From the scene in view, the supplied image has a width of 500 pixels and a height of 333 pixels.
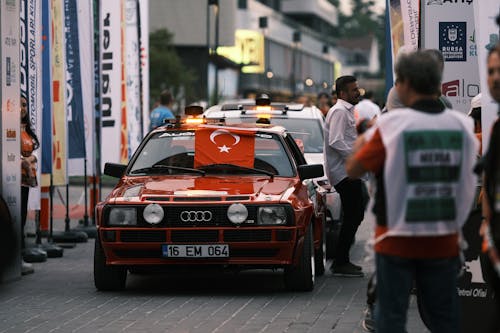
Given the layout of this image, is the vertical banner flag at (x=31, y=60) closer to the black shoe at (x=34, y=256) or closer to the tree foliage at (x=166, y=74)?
the black shoe at (x=34, y=256)

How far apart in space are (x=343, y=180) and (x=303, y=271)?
5.80ft

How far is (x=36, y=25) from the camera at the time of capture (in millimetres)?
15094

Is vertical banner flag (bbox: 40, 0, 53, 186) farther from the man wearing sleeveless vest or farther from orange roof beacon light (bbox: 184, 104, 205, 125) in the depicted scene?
the man wearing sleeveless vest

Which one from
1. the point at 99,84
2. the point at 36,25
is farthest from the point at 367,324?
the point at 99,84

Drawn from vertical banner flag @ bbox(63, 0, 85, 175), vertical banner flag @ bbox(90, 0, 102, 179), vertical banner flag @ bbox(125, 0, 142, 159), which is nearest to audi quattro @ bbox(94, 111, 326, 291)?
vertical banner flag @ bbox(63, 0, 85, 175)

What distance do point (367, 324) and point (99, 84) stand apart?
10941mm

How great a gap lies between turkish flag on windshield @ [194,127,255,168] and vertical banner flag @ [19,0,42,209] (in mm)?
1983

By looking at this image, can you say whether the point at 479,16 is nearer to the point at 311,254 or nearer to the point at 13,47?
the point at 311,254

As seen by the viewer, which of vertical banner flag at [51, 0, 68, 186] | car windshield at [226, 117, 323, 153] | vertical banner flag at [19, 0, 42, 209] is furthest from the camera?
vertical banner flag at [51, 0, 68, 186]

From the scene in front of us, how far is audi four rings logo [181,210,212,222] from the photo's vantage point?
12281 mm

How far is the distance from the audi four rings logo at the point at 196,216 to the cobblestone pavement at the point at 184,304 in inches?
26.0

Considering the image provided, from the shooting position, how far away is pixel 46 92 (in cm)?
1678

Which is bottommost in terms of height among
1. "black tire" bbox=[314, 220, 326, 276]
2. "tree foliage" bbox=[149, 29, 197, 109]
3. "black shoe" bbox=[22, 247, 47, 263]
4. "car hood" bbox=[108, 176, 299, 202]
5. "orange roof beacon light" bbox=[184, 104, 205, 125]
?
"black shoe" bbox=[22, 247, 47, 263]

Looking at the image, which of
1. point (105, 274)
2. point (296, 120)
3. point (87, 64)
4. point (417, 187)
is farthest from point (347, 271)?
point (417, 187)
